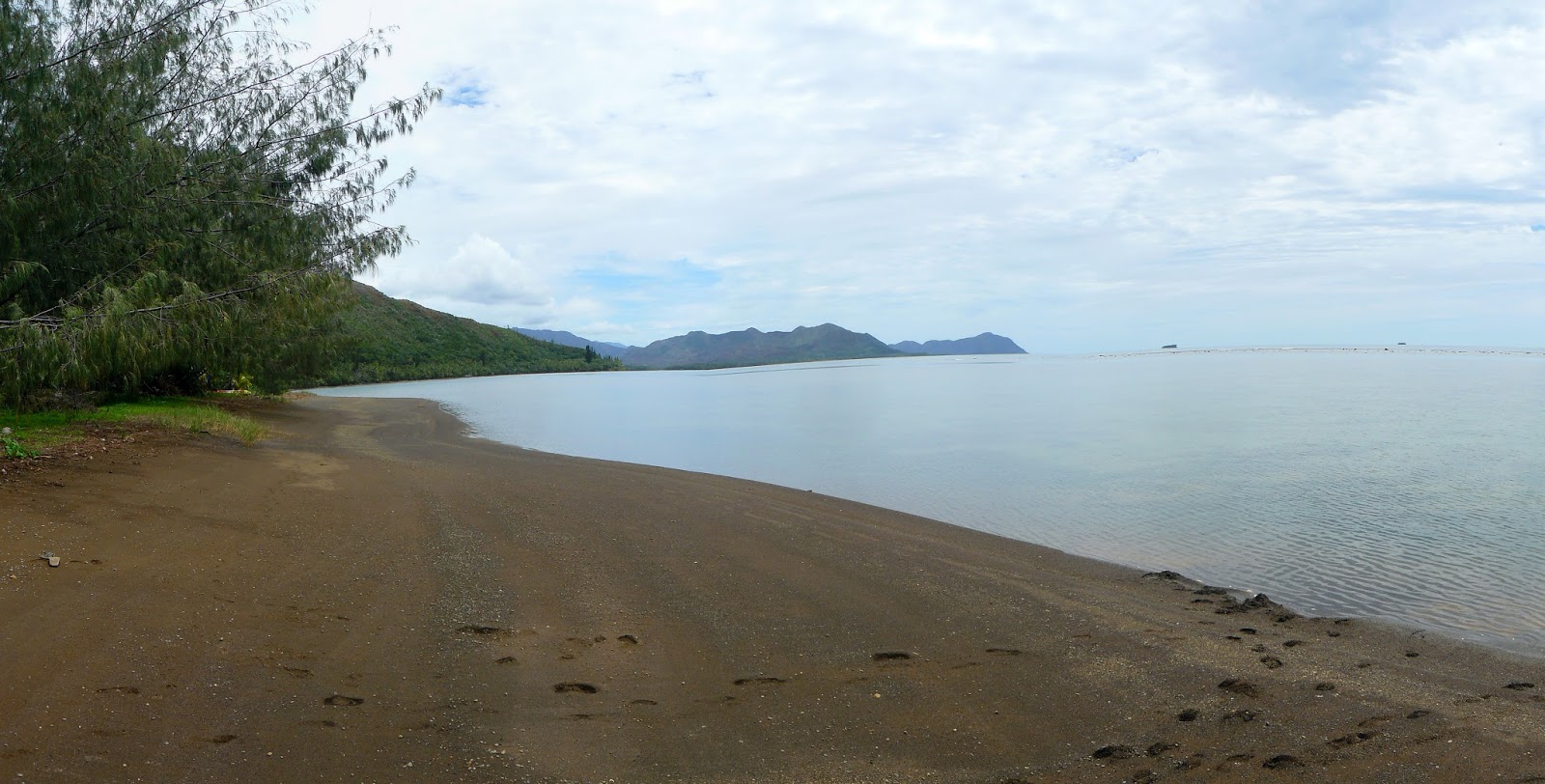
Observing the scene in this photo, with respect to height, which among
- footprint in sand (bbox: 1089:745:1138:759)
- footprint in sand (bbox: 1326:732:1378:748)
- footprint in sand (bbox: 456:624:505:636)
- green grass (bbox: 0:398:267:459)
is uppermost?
green grass (bbox: 0:398:267:459)

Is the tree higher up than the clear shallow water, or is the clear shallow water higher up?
the tree

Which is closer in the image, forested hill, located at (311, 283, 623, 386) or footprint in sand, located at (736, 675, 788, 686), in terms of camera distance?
footprint in sand, located at (736, 675, 788, 686)

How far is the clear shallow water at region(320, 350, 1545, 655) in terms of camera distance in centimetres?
955

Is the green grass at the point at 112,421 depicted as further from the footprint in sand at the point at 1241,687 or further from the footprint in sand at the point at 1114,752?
the footprint in sand at the point at 1241,687

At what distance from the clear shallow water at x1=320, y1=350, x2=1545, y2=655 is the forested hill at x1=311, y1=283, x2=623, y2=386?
51340mm

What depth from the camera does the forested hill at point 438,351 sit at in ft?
277

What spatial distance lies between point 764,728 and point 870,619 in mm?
2239

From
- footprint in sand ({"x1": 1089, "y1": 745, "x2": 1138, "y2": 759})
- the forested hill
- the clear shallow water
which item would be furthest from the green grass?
the forested hill

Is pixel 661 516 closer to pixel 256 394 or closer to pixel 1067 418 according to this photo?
pixel 1067 418

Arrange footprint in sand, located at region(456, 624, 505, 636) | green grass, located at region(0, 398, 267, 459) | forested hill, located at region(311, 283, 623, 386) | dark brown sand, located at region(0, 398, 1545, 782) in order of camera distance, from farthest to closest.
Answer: forested hill, located at region(311, 283, 623, 386), green grass, located at region(0, 398, 267, 459), footprint in sand, located at region(456, 624, 505, 636), dark brown sand, located at region(0, 398, 1545, 782)

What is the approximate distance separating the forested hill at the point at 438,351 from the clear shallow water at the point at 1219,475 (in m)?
51.3

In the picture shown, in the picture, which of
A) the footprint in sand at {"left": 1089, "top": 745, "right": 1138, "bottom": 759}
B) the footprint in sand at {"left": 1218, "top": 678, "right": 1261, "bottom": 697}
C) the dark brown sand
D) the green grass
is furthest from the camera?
the green grass

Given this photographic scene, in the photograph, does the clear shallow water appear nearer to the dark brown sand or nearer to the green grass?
the dark brown sand

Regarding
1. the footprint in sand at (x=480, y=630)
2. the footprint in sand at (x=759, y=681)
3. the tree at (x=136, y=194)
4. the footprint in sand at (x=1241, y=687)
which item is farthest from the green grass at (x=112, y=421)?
the footprint in sand at (x=1241, y=687)
